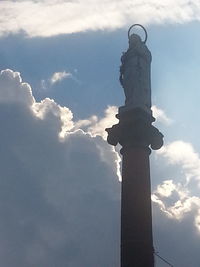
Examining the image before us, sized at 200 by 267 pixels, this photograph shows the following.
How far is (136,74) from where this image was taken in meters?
33.0

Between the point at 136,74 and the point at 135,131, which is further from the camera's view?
the point at 136,74

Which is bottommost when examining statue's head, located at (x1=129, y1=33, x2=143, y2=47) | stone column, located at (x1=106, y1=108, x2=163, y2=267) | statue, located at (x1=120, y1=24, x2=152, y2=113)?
stone column, located at (x1=106, y1=108, x2=163, y2=267)

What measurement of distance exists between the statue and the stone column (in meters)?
1.09

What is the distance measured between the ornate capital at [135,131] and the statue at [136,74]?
60cm

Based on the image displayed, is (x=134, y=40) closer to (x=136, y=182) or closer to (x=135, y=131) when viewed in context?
(x=135, y=131)

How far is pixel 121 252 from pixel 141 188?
3839 millimetres

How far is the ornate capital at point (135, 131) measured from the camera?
3044 centimetres

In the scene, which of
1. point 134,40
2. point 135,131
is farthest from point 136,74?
point 135,131

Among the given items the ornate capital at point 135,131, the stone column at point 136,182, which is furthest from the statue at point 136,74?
the stone column at point 136,182

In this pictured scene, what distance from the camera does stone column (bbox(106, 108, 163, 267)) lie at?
91.1 feet

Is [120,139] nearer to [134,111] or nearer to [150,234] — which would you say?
[134,111]

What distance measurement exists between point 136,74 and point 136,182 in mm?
7589

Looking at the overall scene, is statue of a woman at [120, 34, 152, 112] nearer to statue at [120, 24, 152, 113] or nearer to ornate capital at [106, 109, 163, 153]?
statue at [120, 24, 152, 113]

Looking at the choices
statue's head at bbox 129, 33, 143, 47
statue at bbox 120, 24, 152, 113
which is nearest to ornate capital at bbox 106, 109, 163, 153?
statue at bbox 120, 24, 152, 113
